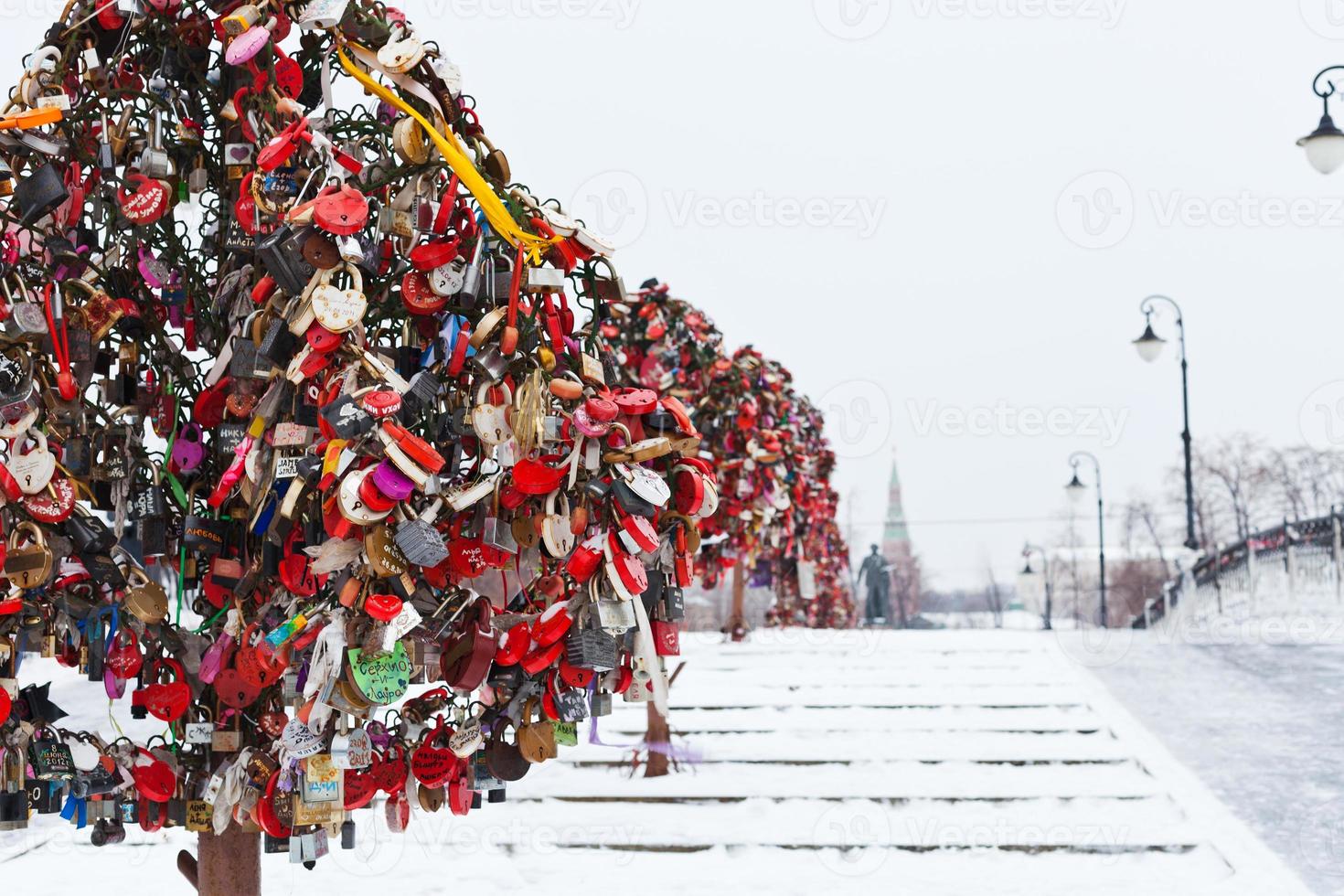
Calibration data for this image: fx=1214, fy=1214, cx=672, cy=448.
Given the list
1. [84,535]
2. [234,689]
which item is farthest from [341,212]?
[234,689]

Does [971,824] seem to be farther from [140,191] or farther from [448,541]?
[140,191]

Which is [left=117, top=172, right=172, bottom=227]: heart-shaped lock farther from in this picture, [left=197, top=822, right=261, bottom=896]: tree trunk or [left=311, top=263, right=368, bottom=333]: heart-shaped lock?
[left=197, top=822, right=261, bottom=896]: tree trunk

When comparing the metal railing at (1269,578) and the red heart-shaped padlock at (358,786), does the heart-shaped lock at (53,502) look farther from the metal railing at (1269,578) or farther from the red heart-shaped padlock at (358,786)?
the metal railing at (1269,578)

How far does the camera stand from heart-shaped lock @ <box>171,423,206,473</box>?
3053 mm

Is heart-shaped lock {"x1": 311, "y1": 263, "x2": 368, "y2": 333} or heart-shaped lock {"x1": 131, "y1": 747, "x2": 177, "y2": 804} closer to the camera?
heart-shaped lock {"x1": 311, "y1": 263, "x2": 368, "y2": 333}

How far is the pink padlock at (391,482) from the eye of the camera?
2.36m

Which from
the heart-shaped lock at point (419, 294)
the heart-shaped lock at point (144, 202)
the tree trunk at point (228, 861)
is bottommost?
the tree trunk at point (228, 861)

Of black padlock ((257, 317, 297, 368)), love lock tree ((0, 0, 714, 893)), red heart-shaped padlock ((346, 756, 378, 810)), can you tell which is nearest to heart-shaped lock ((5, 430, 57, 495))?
love lock tree ((0, 0, 714, 893))

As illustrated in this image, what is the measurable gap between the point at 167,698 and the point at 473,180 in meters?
1.50

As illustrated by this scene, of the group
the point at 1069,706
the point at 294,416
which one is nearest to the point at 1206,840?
the point at 1069,706

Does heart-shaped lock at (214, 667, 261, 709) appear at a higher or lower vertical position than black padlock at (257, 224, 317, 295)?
lower

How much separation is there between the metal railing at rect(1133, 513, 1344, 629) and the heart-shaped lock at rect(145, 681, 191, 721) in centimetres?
2175

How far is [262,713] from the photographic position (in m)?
3.20

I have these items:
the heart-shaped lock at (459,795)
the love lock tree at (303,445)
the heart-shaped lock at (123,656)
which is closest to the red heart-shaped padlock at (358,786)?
the love lock tree at (303,445)
